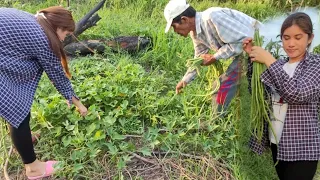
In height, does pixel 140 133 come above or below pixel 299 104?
below

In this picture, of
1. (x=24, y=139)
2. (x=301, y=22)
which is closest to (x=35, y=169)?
(x=24, y=139)

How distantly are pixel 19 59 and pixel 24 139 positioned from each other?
54 cm

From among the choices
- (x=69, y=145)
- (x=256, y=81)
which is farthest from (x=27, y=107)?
(x=256, y=81)

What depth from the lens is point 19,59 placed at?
96.7 inches

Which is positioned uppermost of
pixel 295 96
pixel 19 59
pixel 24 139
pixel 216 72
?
pixel 19 59

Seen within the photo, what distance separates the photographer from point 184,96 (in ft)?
11.7

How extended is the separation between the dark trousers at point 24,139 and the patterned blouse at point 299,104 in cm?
148

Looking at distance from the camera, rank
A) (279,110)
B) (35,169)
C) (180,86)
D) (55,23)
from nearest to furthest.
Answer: (279,110) → (55,23) → (35,169) → (180,86)

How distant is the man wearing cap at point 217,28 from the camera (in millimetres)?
2869

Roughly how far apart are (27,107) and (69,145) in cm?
56

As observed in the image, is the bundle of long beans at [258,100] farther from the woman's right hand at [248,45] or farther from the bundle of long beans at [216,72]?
the bundle of long beans at [216,72]

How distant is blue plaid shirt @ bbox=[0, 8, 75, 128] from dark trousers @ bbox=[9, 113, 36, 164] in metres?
0.07

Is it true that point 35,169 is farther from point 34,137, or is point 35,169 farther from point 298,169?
point 298,169

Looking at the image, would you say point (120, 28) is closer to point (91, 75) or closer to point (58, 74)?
point (91, 75)
